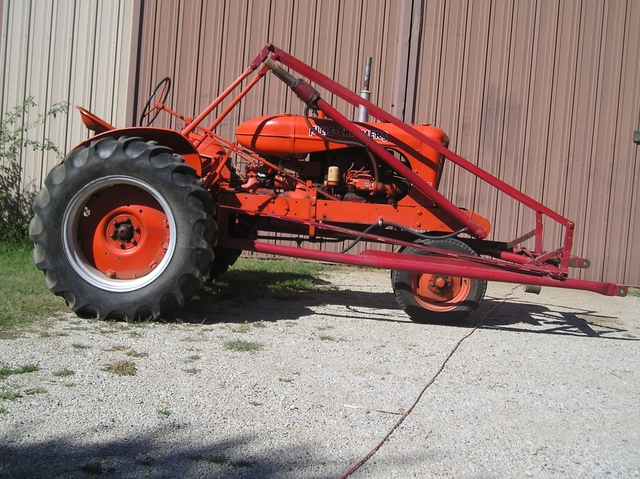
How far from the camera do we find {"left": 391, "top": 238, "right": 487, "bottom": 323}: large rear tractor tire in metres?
5.25

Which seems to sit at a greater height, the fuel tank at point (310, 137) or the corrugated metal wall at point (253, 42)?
the corrugated metal wall at point (253, 42)

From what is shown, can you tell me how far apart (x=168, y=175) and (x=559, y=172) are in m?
5.45

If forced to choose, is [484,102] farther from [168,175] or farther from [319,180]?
[168,175]

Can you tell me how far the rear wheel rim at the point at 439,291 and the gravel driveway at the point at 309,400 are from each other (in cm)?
20

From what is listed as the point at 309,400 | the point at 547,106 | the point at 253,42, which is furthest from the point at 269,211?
the point at 547,106

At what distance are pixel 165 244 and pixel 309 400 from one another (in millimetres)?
1987

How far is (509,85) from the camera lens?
829 cm

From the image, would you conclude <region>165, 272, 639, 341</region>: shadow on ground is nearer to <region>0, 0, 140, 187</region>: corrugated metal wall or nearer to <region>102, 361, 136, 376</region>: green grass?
<region>102, 361, 136, 376</region>: green grass

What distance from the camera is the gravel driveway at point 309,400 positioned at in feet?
8.88

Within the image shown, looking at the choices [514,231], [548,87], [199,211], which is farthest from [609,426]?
[548,87]

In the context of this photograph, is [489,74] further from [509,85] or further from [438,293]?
[438,293]

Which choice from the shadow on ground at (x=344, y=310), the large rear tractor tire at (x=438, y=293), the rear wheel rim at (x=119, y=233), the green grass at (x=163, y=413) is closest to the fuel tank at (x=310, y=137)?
the large rear tractor tire at (x=438, y=293)

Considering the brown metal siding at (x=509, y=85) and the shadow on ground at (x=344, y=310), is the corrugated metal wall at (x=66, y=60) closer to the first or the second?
the brown metal siding at (x=509, y=85)

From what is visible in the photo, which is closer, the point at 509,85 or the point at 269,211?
the point at 269,211
